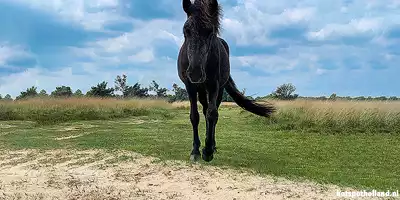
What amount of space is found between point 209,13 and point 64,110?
58.2 ft

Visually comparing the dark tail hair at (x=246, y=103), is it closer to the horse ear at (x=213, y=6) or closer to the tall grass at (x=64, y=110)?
the horse ear at (x=213, y=6)

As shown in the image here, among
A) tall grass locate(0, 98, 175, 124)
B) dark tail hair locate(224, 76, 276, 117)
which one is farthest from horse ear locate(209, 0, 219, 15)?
tall grass locate(0, 98, 175, 124)

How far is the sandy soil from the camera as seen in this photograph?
5035 mm

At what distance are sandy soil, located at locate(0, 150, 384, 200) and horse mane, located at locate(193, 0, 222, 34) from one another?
6.87 ft

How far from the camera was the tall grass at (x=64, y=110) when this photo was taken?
2112 centimetres

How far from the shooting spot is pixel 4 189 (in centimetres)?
548

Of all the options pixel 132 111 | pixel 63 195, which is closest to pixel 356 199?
pixel 63 195

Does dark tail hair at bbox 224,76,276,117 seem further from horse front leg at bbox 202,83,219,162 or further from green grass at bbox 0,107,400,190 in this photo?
horse front leg at bbox 202,83,219,162

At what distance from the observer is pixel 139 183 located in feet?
18.2

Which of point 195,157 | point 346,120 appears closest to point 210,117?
point 195,157

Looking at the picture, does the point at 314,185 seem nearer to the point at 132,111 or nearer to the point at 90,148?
the point at 90,148

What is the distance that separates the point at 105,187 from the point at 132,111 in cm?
2016

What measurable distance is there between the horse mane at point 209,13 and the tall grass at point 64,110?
50.6 ft

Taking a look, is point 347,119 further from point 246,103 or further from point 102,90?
point 102,90
